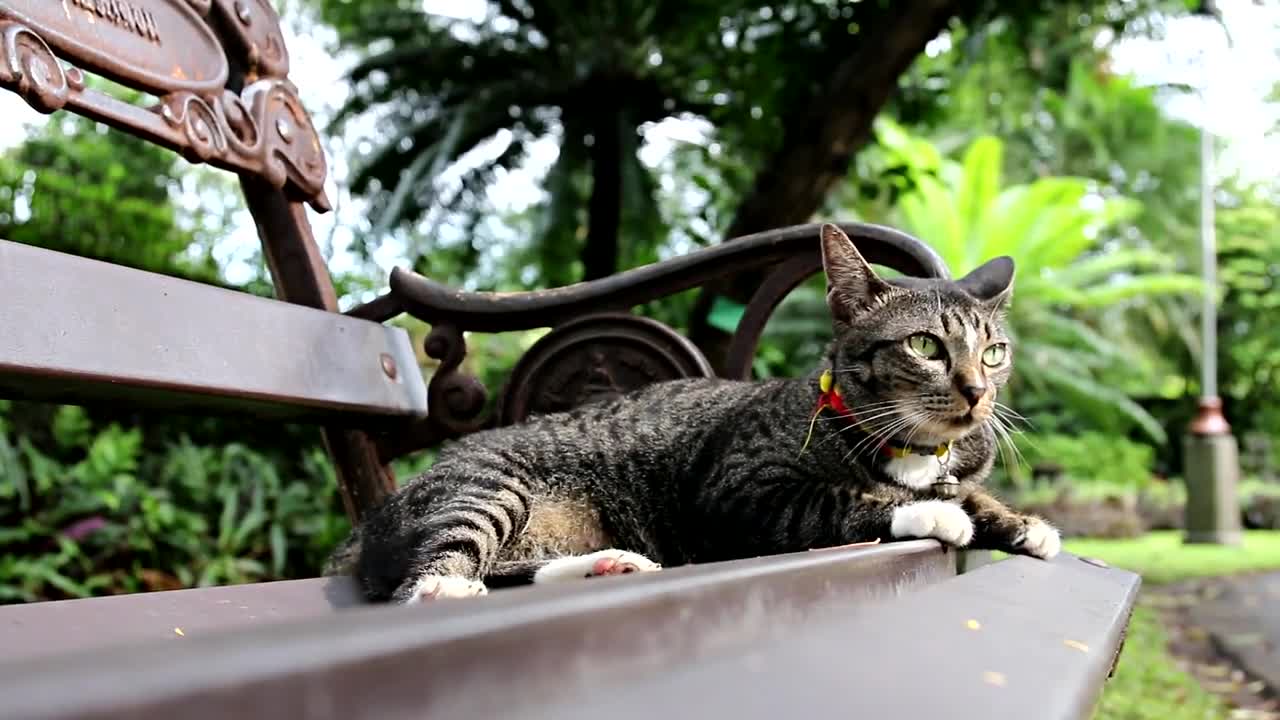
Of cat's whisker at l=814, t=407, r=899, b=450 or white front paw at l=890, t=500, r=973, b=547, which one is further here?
cat's whisker at l=814, t=407, r=899, b=450

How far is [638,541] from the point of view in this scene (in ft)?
6.86

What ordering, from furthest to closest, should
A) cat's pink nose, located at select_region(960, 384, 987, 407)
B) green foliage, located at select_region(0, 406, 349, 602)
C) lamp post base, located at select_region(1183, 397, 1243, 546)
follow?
lamp post base, located at select_region(1183, 397, 1243, 546) < green foliage, located at select_region(0, 406, 349, 602) < cat's pink nose, located at select_region(960, 384, 987, 407)

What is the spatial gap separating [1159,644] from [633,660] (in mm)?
6192

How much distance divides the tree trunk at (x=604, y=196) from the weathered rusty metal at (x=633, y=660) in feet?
20.5

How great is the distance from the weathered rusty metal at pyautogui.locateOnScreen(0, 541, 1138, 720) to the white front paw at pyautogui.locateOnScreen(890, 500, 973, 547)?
0.69m

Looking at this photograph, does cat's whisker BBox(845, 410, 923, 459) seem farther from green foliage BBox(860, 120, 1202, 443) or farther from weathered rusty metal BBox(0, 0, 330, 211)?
green foliage BBox(860, 120, 1202, 443)

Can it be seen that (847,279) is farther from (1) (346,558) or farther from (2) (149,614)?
(2) (149,614)

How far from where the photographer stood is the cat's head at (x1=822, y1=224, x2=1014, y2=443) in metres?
1.92

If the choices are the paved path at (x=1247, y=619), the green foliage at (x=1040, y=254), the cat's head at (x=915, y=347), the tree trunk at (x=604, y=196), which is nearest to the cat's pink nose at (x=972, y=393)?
the cat's head at (x=915, y=347)

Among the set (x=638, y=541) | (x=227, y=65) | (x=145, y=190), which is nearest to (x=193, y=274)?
(x=145, y=190)

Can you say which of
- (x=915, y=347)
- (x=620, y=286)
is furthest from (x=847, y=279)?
(x=620, y=286)

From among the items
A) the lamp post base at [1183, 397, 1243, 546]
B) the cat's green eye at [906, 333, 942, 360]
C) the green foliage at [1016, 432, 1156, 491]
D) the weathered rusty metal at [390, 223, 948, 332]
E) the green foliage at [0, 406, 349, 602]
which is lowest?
the green foliage at [1016, 432, 1156, 491]

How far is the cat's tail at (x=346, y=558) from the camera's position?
71.4 inches

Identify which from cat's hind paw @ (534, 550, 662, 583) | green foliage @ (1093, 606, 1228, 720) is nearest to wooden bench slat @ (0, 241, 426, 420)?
cat's hind paw @ (534, 550, 662, 583)
